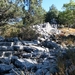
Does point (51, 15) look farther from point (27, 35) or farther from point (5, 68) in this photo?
point (5, 68)

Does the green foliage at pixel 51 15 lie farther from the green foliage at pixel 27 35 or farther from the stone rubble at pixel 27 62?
the stone rubble at pixel 27 62

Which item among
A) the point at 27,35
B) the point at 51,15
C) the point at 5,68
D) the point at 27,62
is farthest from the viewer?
the point at 51,15

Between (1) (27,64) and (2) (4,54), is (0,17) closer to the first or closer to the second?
(2) (4,54)

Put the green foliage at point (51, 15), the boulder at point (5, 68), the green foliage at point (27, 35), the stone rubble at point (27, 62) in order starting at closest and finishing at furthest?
the stone rubble at point (27, 62) → the boulder at point (5, 68) → the green foliage at point (27, 35) → the green foliage at point (51, 15)

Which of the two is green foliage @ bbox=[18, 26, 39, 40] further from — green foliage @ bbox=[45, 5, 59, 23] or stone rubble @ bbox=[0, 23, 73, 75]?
green foliage @ bbox=[45, 5, 59, 23]

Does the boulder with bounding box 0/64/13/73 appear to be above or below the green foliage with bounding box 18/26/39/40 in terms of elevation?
below

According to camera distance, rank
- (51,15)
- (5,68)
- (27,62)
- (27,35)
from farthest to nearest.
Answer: (51,15), (27,35), (27,62), (5,68)

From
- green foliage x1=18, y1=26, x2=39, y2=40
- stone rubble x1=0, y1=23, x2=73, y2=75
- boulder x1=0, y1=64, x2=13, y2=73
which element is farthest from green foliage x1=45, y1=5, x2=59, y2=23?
boulder x1=0, y1=64, x2=13, y2=73

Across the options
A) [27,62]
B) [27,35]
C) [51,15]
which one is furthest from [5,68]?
[51,15]

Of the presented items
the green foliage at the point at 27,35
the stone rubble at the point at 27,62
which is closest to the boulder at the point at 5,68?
the stone rubble at the point at 27,62

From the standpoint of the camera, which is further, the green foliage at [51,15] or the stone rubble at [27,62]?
the green foliage at [51,15]

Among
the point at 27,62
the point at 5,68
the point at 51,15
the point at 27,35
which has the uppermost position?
the point at 51,15

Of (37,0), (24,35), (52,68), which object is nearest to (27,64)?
(52,68)

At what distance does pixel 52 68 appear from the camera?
7699 mm
